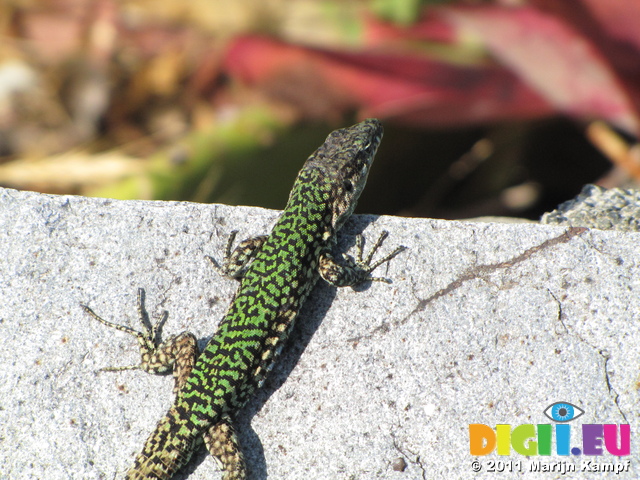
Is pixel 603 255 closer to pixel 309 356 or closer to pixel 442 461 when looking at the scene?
pixel 442 461

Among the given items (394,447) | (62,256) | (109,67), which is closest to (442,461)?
(394,447)

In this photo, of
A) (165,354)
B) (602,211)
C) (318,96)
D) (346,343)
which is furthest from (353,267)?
(318,96)

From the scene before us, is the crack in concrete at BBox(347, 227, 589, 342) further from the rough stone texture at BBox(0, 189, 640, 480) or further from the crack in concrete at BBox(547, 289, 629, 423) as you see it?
the crack in concrete at BBox(547, 289, 629, 423)

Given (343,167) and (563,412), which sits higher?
(343,167)

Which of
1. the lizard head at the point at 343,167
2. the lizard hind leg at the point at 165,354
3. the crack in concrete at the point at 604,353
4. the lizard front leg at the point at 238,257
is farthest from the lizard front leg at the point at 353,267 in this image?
the crack in concrete at the point at 604,353

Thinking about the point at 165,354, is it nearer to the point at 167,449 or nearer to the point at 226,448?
the point at 167,449

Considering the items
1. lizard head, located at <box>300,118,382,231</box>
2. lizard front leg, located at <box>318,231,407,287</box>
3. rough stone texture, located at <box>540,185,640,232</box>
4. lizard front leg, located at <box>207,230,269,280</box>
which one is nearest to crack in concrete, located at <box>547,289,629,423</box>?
rough stone texture, located at <box>540,185,640,232</box>
